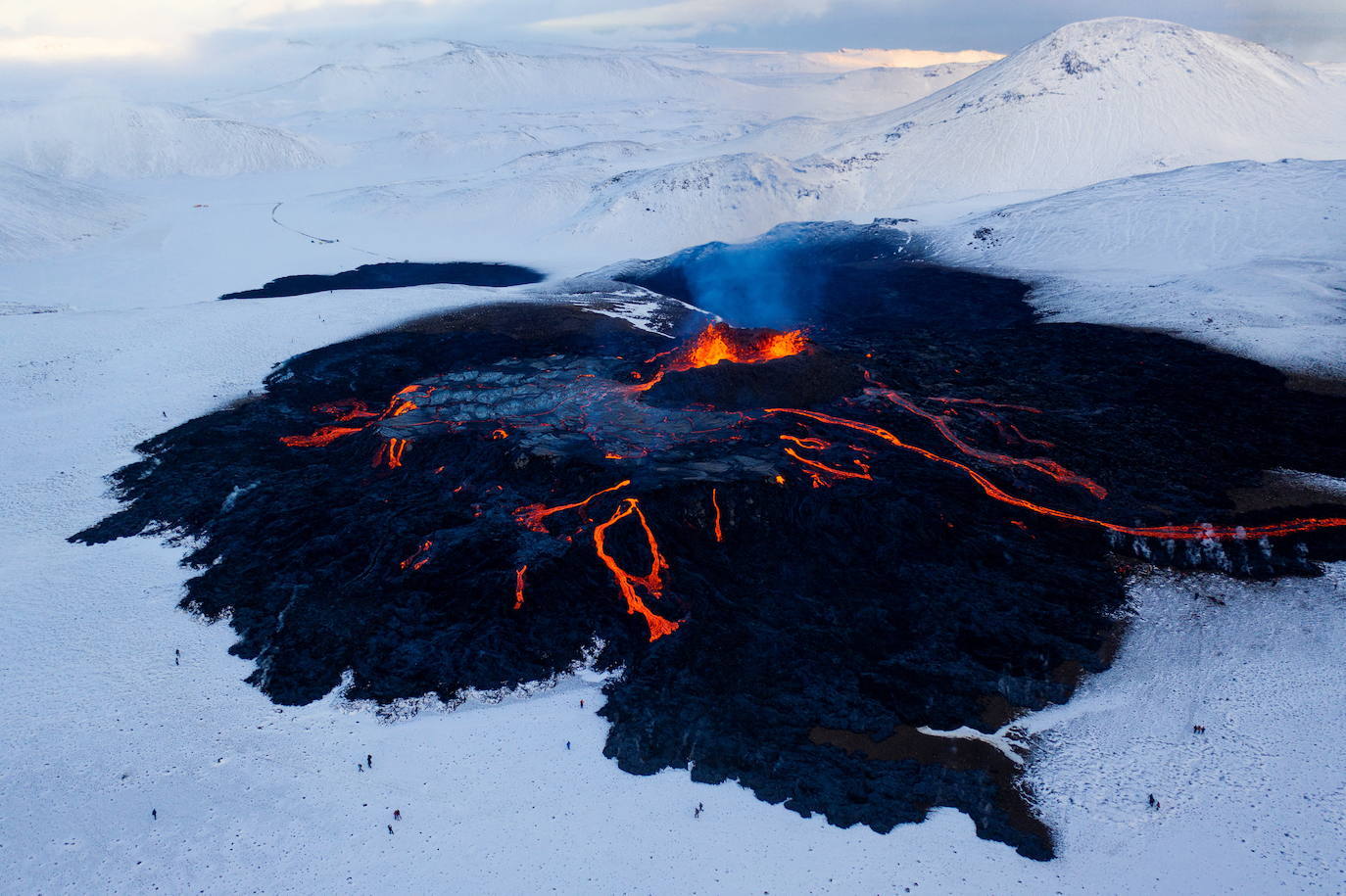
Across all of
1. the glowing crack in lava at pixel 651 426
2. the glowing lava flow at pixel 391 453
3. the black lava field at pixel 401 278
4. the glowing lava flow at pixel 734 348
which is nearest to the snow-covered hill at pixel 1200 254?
the glowing crack in lava at pixel 651 426

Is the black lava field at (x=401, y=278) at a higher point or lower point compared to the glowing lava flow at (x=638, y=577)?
higher

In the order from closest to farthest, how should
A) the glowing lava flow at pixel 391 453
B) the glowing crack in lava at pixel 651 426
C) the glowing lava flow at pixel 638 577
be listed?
the glowing lava flow at pixel 638 577 < the glowing crack in lava at pixel 651 426 < the glowing lava flow at pixel 391 453

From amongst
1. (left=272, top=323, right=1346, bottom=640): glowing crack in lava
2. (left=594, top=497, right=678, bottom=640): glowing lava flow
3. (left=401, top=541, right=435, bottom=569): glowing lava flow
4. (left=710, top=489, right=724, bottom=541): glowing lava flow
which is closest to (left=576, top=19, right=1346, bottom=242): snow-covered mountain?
(left=272, top=323, right=1346, bottom=640): glowing crack in lava

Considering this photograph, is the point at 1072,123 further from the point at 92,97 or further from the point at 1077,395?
the point at 92,97

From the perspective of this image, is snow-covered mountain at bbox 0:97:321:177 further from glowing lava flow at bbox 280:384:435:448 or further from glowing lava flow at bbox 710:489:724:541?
glowing lava flow at bbox 710:489:724:541

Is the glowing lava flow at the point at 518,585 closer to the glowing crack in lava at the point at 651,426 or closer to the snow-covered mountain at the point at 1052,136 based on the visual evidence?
the glowing crack in lava at the point at 651,426

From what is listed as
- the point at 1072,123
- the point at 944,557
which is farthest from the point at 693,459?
the point at 1072,123

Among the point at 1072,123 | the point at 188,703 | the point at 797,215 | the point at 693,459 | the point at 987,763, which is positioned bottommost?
the point at 987,763

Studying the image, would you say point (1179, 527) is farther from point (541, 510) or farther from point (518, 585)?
point (518, 585)

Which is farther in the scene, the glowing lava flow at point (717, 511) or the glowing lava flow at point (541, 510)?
the glowing lava flow at point (541, 510)
